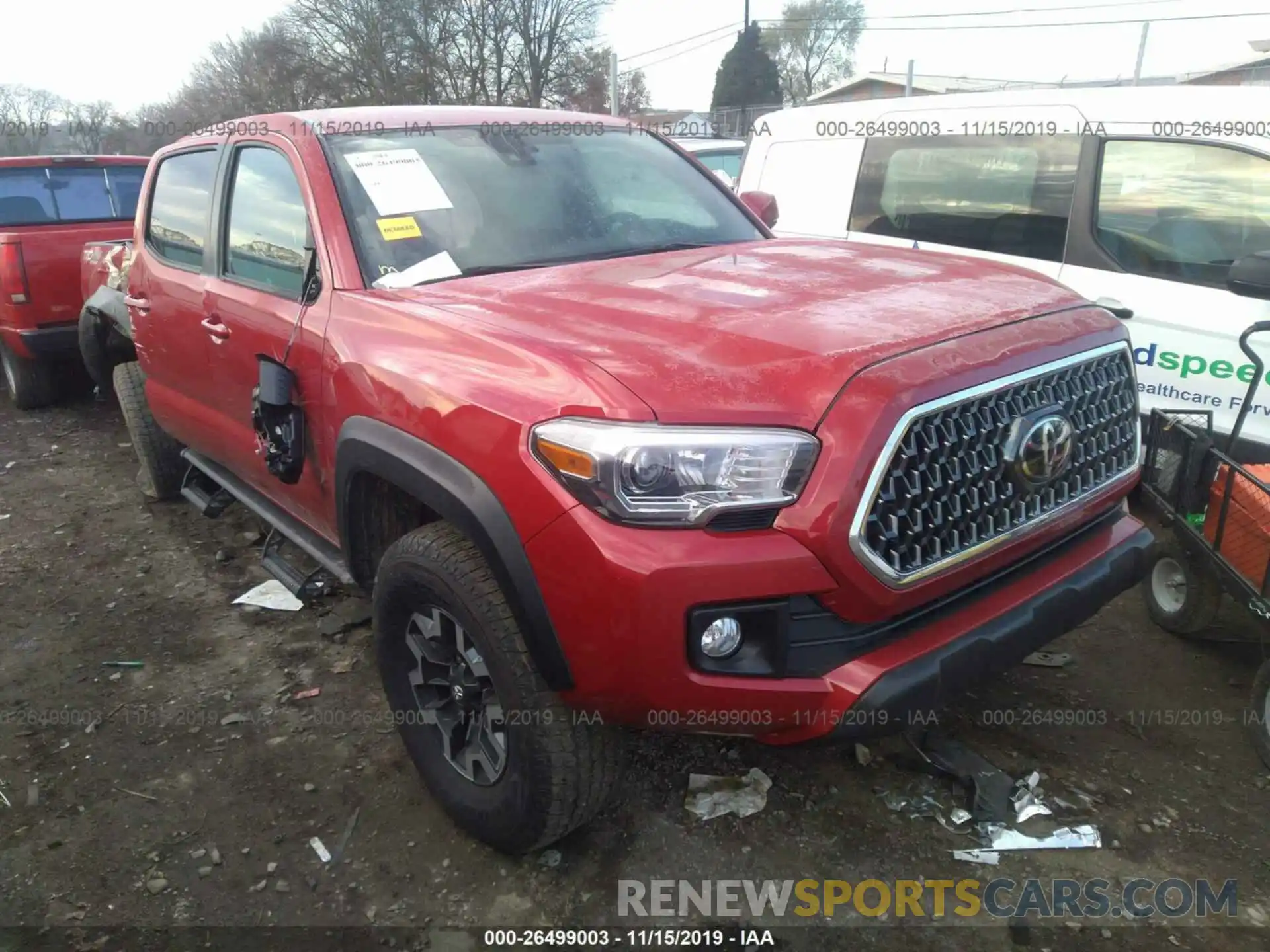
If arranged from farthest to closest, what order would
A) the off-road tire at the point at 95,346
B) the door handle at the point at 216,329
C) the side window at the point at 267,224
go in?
the off-road tire at the point at 95,346 → the door handle at the point at 216,329 → the side window at the point at 267,224

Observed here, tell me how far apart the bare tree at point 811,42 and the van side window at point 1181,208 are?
50.1 m

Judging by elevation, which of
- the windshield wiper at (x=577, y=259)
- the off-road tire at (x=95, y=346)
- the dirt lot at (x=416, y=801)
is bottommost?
the dirt lot at (x=416, y=801)

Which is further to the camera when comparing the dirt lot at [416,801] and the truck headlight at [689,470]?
the dirt lot at [416,801]

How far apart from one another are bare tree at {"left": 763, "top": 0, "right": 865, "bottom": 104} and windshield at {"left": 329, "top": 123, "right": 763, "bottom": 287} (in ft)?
167

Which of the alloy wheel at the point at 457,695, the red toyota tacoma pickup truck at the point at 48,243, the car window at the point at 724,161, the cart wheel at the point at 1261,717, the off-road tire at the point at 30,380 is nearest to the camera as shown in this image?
the alloy wheel at the point at 457,695

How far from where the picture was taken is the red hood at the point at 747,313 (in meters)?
1.85

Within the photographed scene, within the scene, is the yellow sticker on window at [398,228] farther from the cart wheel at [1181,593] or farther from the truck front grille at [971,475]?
the cart wheel at [1181,593]

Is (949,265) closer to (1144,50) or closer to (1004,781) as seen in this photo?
(1004,781)

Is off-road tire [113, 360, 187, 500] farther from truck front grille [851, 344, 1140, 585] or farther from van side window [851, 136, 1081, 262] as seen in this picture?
truck front grille [851, 344, 1140, 585]

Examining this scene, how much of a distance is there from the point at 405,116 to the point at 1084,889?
3190 mm

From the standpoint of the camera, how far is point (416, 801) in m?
2.68

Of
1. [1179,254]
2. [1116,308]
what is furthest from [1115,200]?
[1116,308]

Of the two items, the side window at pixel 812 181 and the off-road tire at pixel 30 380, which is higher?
the side window at pixel 812 181

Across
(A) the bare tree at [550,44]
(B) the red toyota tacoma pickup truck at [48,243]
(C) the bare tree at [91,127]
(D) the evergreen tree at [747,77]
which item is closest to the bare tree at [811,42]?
(D) the evergreen tree at [747,77]
